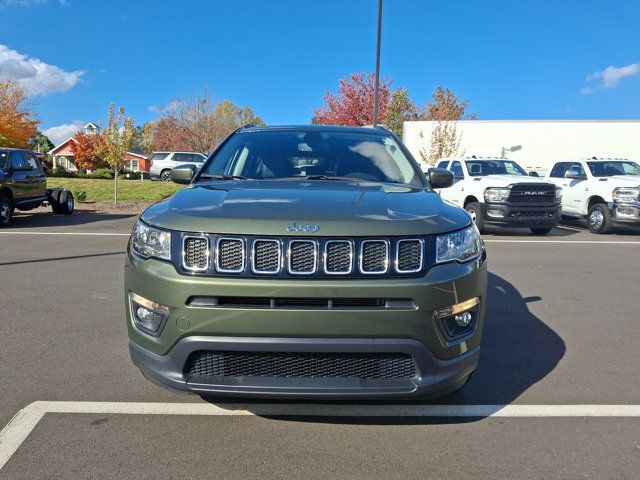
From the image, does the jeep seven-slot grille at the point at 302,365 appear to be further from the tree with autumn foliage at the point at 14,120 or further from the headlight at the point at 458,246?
the tree with autumn foliage at the point at 14,120

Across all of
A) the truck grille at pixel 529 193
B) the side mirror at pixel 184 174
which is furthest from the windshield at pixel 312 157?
the truck grille at pixel 529 193

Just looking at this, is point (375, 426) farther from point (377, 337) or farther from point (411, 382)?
point (377, 337)

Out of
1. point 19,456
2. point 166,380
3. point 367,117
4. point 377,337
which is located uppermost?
point 367,117

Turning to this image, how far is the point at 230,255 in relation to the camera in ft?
8.93

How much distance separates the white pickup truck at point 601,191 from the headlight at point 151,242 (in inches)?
502

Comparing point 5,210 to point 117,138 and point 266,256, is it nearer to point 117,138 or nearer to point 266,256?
point 117,138

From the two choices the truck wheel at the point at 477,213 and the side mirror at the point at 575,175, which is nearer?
the truck wheel at the point at 477,213

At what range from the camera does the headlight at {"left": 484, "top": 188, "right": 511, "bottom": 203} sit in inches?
499

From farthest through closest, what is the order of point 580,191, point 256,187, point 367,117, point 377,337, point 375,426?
1. point 367,117
2. point 580,191
3. point 256,187
4. point 375,426
5. point 377,337

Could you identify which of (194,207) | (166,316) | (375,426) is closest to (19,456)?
(166,316)

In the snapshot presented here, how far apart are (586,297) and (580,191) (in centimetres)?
885

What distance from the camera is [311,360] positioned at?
2.73 metres

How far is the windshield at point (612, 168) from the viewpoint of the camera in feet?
46.3

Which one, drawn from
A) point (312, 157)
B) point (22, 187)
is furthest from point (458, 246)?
point (22, 187)
